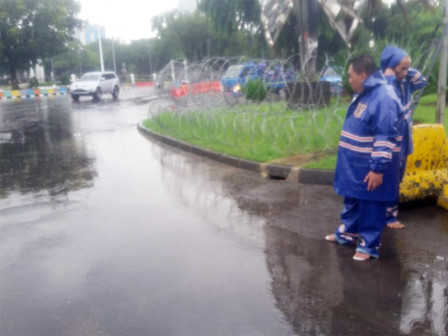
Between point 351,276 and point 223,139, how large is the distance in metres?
6.32

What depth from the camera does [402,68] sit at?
4496mm

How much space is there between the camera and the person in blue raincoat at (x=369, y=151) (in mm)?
3865

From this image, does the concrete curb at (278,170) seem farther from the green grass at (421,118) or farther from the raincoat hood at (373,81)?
the raincoat hood at (373,81)

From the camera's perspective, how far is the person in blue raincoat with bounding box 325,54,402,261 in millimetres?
3865

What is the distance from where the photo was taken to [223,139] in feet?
32.9

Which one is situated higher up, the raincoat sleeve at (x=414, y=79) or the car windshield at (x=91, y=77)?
the car windshield at (x=91, y=77)

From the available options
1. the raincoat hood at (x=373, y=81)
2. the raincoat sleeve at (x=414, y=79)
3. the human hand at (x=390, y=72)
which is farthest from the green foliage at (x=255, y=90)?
the raincoat hood at (x=373, y=81)

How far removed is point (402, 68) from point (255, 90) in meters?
6.88

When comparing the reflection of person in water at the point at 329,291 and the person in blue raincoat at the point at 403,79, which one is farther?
the person in blue raincoat at the point at 403,79

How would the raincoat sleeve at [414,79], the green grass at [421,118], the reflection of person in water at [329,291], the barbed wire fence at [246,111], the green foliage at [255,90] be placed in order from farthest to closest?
the green foliage at [255,90]
the barbed wire fence at [246,111]
the green grass at [421,118]
the raincoat sleeve at [414,79]
the reflection of person in water at [329,291]

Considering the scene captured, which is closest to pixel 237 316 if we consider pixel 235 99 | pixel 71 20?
pixel 235 99

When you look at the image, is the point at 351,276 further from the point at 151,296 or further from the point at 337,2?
the point at 337,2

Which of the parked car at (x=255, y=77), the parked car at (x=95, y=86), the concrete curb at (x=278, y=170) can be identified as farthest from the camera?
the parked car at (x=95, y=86)

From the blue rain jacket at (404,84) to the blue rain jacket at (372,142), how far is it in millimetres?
356
